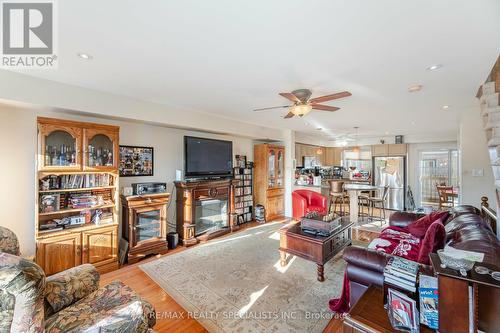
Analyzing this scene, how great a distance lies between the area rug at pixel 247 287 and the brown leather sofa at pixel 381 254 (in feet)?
1.81

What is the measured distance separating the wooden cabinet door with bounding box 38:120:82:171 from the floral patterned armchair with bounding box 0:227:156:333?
3.62ft

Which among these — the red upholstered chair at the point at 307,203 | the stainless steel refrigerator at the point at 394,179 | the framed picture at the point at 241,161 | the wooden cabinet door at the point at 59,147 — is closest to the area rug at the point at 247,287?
the red upholstered chair at the point at 307,203

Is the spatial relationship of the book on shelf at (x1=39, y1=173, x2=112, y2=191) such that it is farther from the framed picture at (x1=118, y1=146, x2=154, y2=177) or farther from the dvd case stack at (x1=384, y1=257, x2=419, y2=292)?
the dvd case stack at (x1=384, y1=257, x2=419, y2=292)

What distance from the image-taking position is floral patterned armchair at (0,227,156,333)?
42.5 inches

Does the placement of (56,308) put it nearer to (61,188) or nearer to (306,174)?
(61,188)

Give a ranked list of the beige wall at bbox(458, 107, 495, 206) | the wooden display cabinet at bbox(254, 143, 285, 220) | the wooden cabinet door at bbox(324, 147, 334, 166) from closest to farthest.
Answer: the beige wall at bbox(458, 107, 495, 206)
the wooden display cabinet at bbox(254, 143, 285, 220)
the wooden cabinet door at bbox(324, 147, 334, 166)

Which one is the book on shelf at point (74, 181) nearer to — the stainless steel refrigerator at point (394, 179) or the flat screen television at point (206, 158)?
the flat screen television at point (206, 158)

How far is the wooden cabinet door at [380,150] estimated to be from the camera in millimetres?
7258

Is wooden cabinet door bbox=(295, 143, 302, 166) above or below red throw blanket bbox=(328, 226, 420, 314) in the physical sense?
above

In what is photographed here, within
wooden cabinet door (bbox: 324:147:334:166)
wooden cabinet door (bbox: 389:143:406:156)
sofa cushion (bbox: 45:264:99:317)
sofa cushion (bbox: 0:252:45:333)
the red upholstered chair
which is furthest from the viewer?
wooden cabinet door (bbox: 324:147:334:166)

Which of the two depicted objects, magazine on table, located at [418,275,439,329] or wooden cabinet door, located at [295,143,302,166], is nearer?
magazine on table, located at [418,275,439,329]

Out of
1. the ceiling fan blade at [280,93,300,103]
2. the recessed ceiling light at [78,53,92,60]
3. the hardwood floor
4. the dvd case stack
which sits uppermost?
the recessed ceiling light at [78,53,92,60]

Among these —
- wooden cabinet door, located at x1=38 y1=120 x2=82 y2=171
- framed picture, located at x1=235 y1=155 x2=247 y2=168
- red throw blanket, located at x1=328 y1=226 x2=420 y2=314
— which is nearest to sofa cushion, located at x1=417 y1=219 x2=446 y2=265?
red throw blanket, located at x1=328 y1=226 x2=420 y2=314

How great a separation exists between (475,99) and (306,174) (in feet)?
14.1
